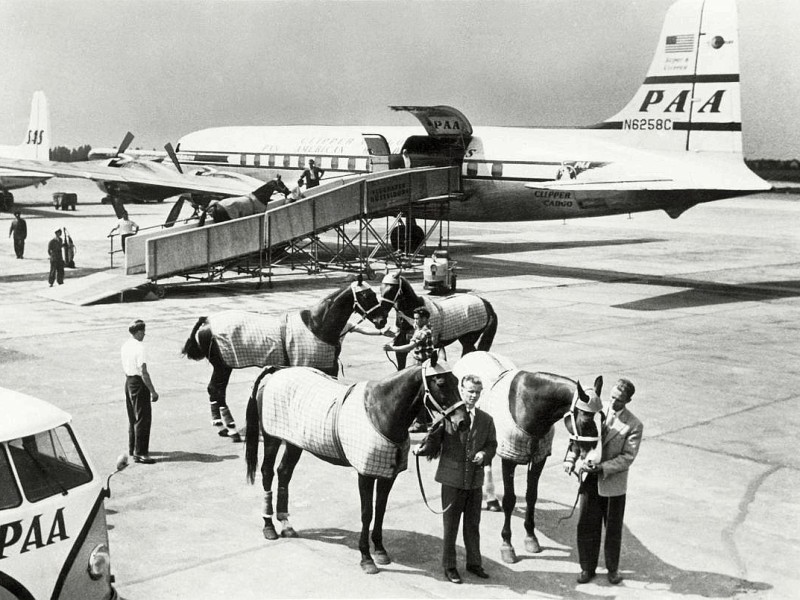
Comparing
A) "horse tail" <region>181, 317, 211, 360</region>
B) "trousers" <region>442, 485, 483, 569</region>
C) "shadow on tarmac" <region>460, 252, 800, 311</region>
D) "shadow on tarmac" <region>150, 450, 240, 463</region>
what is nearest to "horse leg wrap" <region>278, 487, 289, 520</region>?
"trousers" <region>442, 485, 483, 569</region>

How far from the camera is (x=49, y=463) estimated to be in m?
6.20

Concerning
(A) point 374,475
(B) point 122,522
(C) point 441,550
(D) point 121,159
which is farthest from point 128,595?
(D) point 121,159

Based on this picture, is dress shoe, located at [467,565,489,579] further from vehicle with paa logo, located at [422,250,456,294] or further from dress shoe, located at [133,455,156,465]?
vehicle with paa logo, located at [422,250,456,294]

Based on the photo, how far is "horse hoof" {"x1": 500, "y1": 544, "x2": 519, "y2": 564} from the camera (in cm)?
821

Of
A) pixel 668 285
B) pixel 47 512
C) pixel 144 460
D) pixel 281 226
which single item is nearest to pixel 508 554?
pixel 47 512

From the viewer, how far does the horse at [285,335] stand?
1120 centimetres

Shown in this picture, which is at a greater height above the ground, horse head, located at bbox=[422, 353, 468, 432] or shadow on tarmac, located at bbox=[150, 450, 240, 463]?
horse head, located at bbox=[422, 353, 468, 432]

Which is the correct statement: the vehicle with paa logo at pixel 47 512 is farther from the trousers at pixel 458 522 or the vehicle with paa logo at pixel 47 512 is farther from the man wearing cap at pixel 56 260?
the man wearing cap at pixel 56 260

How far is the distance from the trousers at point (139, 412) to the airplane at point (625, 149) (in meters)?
15.9

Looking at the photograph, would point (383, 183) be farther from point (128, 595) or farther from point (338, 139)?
point (128, 595)

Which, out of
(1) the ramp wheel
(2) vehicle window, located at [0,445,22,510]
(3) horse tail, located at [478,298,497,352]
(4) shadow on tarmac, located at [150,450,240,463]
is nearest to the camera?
(2) vehicle window, located at [0,445,22,510]

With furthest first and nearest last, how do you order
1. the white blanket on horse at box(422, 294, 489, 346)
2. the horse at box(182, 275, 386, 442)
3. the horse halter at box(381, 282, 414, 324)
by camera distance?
the white blanket on horse at box(422, 294, 489, 346) → the horse halter at box(381, 282, 414, 324) → the horse at box(182, 275, 386, 442)

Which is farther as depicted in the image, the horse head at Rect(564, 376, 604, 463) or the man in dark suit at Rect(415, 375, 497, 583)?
the man in dark suit at Rect(415, 375, 497, 583)

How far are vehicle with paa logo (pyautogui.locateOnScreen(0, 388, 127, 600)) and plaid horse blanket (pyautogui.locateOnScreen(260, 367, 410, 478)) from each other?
2.35m
